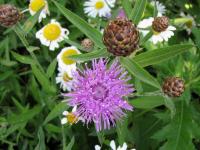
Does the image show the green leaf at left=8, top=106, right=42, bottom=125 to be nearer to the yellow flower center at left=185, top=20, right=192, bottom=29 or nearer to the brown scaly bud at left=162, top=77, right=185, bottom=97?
the brown scaly bud at left=162, top=77, right=185, bottom=97

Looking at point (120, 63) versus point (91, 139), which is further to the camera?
point (91, 139)

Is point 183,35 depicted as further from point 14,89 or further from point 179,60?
point 14,89

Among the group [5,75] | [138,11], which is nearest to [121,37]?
[138,11]

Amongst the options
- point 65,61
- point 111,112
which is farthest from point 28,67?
point 111,112

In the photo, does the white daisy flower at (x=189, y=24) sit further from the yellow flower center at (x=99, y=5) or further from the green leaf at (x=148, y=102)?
the green leaf at (x=148, y=102)

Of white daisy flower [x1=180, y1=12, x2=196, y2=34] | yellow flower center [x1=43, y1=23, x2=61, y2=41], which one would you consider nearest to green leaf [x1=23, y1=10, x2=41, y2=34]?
yellow flower center [x1=43, y1=23, x2=61, y2=41]

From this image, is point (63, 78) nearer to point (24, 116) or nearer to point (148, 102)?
point (24, 116)

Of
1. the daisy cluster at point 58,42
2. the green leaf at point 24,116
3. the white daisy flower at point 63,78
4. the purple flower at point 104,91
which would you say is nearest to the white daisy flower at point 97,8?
the daisy cluster at point 58,42
